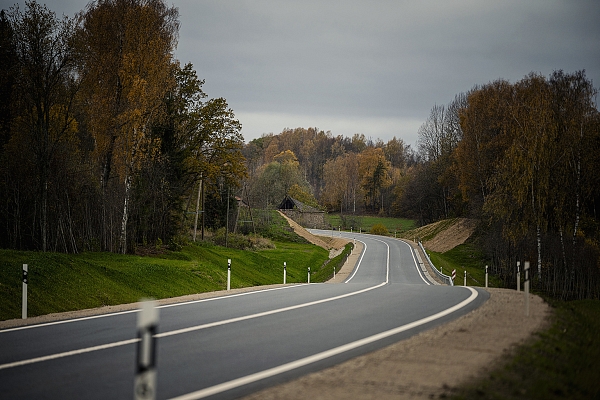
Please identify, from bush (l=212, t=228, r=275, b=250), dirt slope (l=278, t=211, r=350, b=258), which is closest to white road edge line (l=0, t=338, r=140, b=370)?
bush (l=212, t=228, r=275, b=250)

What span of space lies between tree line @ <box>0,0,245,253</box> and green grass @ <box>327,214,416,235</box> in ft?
218

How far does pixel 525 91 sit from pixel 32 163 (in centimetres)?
4404

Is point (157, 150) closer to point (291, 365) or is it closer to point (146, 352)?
point (291, 365)

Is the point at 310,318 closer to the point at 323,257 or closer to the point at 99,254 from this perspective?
the point at 99,254

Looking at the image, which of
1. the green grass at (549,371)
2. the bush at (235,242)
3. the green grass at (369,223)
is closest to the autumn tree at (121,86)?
the bush at (235,242)

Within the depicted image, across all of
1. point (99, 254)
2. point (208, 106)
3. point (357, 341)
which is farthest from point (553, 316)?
point (208, 106)

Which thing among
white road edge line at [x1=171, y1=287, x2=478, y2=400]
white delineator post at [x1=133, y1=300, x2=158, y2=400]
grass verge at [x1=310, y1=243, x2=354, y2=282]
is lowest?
grass verge at [x1=310, y1=243, x2=354, y2=282]

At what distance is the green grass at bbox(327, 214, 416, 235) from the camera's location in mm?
104062

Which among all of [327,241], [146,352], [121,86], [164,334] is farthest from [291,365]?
[327,241]

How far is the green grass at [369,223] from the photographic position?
10406 cm

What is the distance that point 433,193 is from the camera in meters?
95.1

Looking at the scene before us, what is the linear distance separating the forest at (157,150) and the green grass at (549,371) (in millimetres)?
20443

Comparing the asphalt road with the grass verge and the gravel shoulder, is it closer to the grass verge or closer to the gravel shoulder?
the gravel shoulder

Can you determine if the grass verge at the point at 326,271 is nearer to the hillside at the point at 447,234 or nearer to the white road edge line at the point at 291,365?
the hillside at the point at 447,234
